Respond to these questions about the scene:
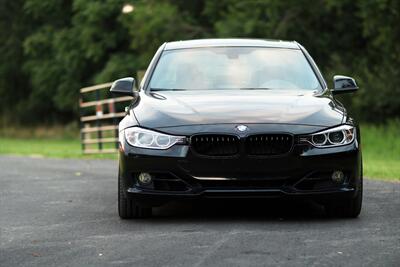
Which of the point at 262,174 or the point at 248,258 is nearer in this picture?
the point at 248,258

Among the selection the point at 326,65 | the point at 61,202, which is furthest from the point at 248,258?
the point at 326,65

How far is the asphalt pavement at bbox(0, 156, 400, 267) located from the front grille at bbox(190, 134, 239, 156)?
54 cm

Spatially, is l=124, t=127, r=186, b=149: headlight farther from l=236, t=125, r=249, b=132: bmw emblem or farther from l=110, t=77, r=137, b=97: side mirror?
l=110, t=77, r=137, b=97: side mirror

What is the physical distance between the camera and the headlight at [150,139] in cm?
813

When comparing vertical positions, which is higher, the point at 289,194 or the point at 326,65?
the point at 289,194

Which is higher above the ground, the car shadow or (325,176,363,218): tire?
(325,176,363,218): tire

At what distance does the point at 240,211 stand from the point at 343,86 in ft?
4.93

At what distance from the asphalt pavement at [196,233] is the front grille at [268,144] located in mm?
539

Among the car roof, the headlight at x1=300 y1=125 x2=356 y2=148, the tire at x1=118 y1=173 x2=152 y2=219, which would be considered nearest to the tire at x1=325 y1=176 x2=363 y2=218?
the headlight at x1=300 y1=125 x2=356 y2=148

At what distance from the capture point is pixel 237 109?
8.37 metres

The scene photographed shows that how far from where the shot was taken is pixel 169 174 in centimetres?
821

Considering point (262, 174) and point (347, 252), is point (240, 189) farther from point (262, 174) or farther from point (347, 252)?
point (347, 252)

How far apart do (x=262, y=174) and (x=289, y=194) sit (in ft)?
0.93

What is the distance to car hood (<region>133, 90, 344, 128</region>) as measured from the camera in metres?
8.22
